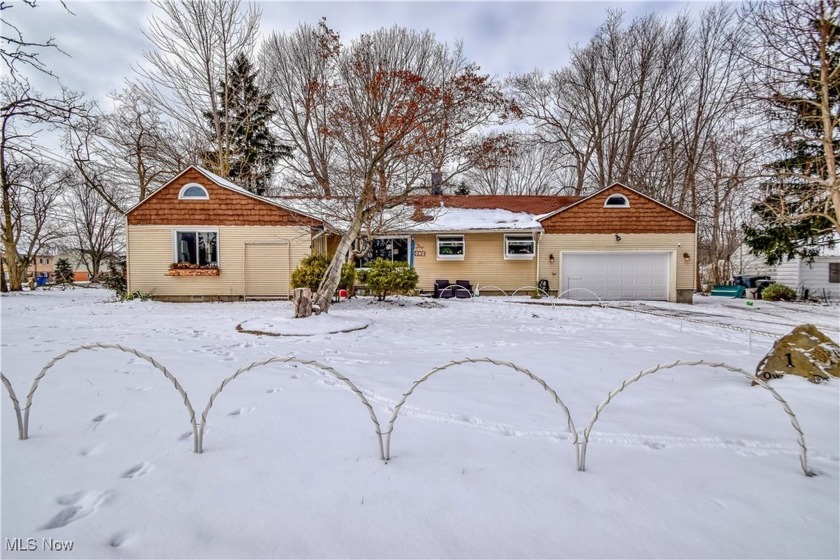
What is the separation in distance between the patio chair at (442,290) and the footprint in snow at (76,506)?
11.9 m

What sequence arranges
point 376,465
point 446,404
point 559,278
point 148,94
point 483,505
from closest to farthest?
point 483,505, point 376,465, point 446,404, point 559,278, point 148,94

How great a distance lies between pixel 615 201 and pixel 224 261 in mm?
14618

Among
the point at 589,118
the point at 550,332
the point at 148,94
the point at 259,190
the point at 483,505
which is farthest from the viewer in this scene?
the point at 589,118

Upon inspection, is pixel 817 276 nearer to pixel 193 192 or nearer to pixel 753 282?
pixel 753 282

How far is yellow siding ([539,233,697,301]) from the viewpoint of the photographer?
45.4ft

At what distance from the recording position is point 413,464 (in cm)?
237

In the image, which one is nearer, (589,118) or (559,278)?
(559,278)

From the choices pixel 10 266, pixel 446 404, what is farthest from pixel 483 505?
pixel 10 266

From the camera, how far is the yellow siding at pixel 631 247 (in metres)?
13.8

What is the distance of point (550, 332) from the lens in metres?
7.05

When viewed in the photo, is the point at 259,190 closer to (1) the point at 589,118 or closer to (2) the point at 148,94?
(2) the point at 148,94

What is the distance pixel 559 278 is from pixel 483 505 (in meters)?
13.3

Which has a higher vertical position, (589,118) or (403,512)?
(589,118)

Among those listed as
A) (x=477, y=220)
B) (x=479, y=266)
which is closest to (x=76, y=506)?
(x=479, y=266)
